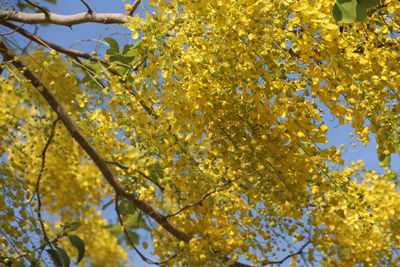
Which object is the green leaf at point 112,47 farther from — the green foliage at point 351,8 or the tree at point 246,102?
the green foliage at point 351,8

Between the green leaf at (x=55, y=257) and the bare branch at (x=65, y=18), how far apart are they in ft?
3.48

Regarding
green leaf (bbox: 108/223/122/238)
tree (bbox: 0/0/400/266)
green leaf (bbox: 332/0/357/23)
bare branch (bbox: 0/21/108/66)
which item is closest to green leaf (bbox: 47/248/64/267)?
tree (bbox: 0/0/400/266)

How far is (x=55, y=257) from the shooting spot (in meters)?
2.31

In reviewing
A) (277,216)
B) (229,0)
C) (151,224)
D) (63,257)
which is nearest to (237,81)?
(229,0)

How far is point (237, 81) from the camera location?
5.13ft

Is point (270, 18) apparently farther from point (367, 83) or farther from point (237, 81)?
point (367, 83)

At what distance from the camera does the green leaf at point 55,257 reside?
2291 mm

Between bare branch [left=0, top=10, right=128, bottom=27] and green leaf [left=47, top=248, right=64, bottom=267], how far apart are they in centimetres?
106

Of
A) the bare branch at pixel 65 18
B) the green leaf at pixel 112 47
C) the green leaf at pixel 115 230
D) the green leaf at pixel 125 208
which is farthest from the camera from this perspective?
the green leaf at pixel 115 230

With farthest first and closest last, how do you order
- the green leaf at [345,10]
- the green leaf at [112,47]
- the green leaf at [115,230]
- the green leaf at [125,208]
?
the green leaf at [115,230]
the green leaf at [125,208]
the green leaf at [112,47]
the green leaf at [345,10]

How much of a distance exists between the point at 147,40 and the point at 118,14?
663mm

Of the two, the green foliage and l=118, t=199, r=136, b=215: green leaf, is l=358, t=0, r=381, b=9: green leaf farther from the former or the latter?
l=118, t=199, r=136, b=215: green leaf

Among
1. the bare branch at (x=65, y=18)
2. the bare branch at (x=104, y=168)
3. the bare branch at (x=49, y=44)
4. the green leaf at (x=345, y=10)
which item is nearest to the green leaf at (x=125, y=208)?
the bare branch at (x=104, y=168)

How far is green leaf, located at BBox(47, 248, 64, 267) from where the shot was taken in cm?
229
